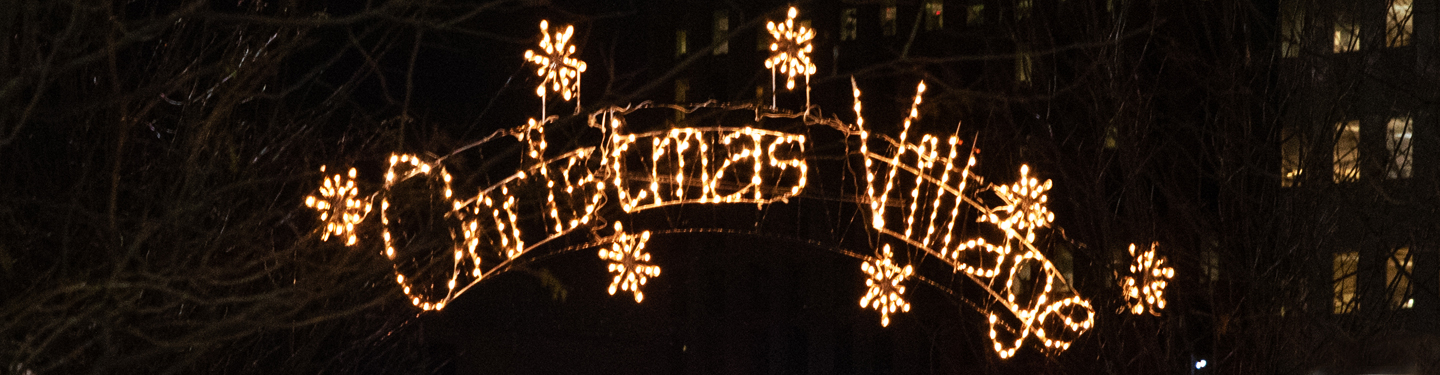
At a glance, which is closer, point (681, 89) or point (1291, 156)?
point (1291, 156)

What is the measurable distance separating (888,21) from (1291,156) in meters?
16.1

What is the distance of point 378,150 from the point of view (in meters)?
13.4

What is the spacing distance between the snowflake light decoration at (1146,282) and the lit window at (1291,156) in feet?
2.46

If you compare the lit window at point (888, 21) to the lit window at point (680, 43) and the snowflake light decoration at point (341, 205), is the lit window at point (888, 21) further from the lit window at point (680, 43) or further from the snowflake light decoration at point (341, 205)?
the snowflake light decoration at point (341, 205)

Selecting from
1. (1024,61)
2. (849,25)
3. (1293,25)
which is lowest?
(1024,61)

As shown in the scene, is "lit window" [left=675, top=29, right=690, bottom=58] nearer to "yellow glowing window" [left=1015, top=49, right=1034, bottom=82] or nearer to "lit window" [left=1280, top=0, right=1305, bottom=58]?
"yellow glowing window" [left=1015, top=49, right=1034, bottom=82]

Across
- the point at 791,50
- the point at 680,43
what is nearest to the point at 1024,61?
the point at 791,50

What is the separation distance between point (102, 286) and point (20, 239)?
14.8 ft

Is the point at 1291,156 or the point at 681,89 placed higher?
the point at 681,89

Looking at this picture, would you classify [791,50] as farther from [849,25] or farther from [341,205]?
[849,25]

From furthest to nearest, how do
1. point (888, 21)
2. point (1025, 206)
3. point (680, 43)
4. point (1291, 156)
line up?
1. point (680, 43)
2. point (888, 21)
3. point (1025, 206)
4. point (1291, 156)

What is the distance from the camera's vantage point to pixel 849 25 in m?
24.3

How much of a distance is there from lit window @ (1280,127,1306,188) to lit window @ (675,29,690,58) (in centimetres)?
2153

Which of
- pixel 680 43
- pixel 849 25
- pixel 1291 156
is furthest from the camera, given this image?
pixel 680 43
